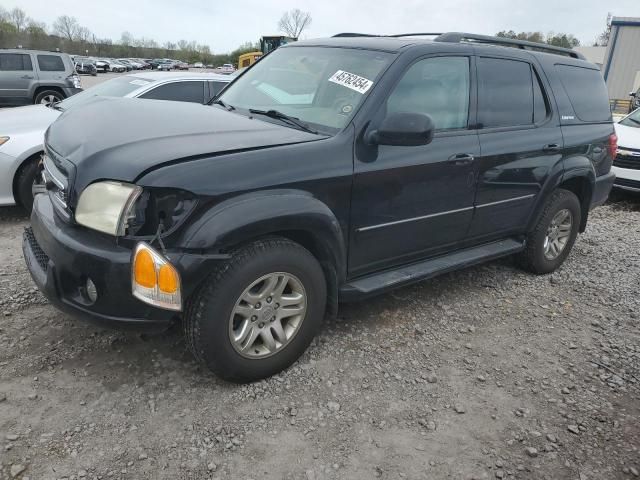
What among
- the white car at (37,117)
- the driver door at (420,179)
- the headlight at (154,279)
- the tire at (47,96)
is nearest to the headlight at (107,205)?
the headlight at (154,279)

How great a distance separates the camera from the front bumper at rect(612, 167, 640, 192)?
741 cm

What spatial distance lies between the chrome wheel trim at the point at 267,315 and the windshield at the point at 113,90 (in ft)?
13.5

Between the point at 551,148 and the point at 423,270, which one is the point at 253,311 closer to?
the point at 423,270

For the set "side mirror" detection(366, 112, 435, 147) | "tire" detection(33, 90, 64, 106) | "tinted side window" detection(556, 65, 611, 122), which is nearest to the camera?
"side mirror" detection(366, 112, 435, 147)

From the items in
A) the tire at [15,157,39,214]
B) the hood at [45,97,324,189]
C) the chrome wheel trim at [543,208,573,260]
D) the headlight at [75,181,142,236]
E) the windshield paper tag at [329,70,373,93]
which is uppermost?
the windshield paper tag at [329,70,373,93]

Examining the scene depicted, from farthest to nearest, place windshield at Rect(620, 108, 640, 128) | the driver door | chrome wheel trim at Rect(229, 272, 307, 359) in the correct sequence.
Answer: windshield at Rect(620, 108, 640, 128) < the driver door < chrome wheel trim at Rect(229, 272, 307, 359)

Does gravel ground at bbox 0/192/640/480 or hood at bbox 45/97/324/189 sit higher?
hood at bbox 45/97/324/189

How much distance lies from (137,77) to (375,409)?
16.9 ft

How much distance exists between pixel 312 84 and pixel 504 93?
4.79 feet

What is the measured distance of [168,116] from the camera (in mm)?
3027

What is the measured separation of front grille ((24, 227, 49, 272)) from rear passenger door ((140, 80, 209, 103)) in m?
3.06

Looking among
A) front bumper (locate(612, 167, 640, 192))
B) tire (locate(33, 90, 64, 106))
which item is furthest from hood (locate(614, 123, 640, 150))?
tire (locate(33, 90, 64, 106))

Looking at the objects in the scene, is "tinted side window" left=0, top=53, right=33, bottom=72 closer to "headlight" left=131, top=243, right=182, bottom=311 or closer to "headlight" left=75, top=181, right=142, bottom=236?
"headlight" left=75, top=181, right=142, bottom=236

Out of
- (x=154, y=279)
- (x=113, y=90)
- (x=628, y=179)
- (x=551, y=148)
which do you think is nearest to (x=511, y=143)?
(x=551, y=148)
